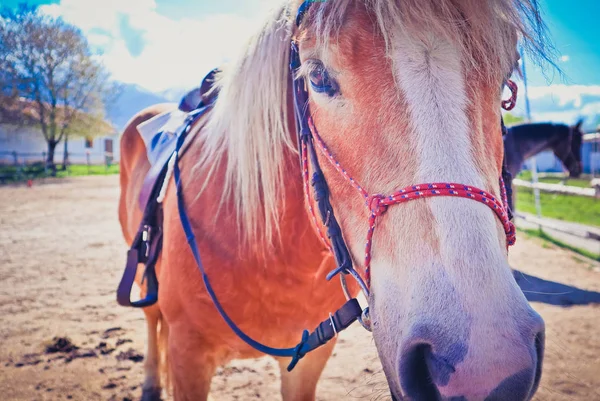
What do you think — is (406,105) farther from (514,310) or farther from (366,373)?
(366,373)

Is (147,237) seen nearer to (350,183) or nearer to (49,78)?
(350,183)

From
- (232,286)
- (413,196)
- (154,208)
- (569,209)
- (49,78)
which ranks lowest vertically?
(569,209)

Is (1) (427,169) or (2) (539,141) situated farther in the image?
(2) (539,141)

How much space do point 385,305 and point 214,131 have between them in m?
1.30

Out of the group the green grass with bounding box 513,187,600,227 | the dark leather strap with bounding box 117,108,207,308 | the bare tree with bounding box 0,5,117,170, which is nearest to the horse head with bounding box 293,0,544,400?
the dark leather strap with bounding box 117,108,207,308

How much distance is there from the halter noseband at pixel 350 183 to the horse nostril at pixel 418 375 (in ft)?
0.81

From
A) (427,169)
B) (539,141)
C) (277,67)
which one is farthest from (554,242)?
(427,169)

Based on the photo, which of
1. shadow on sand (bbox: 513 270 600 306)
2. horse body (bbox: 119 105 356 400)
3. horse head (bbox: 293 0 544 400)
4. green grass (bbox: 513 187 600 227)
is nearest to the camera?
horse head (bbox: 293 0 544 400)

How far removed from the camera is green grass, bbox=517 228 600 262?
6.66m

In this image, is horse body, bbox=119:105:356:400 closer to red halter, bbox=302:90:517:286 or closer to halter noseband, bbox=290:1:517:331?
halter noseband, bbox=290:1:517:331

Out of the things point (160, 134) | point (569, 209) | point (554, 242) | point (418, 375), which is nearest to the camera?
point (418, 375)

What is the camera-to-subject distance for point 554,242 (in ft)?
25.4

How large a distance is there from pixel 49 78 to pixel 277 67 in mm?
27795

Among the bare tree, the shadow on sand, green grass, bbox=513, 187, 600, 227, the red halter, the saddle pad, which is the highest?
→ the bare tree
